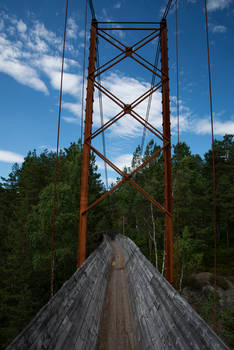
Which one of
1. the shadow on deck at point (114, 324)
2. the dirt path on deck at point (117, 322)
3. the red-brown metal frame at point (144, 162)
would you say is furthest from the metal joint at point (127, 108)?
the dirt path on deck at point (117, 322)

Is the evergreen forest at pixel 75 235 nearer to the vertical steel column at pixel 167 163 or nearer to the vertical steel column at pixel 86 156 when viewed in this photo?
the vertical steel column at pixel 167 163

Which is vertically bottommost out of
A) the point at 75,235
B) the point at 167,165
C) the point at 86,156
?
the point at 75,235

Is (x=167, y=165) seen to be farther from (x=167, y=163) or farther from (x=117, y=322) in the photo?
(x=117, y=322)

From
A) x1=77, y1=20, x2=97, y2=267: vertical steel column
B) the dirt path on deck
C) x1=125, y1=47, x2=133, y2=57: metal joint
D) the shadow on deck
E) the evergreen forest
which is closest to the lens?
the shadow on deck

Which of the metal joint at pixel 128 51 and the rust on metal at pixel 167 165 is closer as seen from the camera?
the rust on metal at pixel 167 165

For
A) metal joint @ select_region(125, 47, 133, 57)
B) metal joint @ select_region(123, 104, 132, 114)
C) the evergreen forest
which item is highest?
metal joint @ select_region(125, 47, 133, 57)

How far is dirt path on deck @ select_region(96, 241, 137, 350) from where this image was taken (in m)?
3.48

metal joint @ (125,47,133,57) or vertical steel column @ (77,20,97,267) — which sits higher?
metal joint @ (125,47,133,57)

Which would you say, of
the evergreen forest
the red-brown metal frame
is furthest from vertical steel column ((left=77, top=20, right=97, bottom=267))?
the evergreen forest

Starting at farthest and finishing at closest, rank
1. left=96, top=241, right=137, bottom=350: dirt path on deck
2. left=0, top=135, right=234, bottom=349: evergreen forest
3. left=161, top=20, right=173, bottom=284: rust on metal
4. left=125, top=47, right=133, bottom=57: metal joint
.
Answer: left=0, top=135, right=234, bottom=349: evergreen forest → left=125, top=47, right=133, bottom=57: metal joint → left=161, top=20, right=173, bottom=284: rust on metal → left=96, top=241, right=137, bottom=350: dirt path on deck

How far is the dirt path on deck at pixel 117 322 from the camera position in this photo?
3.48m

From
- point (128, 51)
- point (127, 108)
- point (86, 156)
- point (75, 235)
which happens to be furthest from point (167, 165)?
point (75, 235)

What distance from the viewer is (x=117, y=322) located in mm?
4242

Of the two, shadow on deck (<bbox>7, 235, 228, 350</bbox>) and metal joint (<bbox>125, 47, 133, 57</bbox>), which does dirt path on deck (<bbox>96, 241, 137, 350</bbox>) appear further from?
metal joint (<bbox>125, 47, 133, 57</bbox>)
